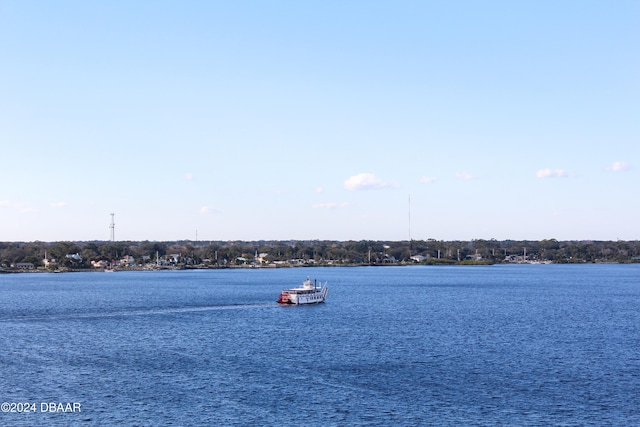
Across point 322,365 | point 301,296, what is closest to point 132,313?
point 301,296

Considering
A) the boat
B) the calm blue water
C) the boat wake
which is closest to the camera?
the calm blue water

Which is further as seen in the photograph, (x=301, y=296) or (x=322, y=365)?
(x=301, y=296)

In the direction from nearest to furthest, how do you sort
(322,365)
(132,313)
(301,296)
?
(322,365) → (132,313) → (301,296)

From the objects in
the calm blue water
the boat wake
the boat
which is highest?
the boat

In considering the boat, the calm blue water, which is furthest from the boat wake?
the boat

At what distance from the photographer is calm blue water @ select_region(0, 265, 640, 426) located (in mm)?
49250

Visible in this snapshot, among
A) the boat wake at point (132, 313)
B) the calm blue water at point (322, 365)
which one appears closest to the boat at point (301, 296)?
the boat wake at point (132, 313)

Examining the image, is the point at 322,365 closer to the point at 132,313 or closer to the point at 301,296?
the point at 132,313

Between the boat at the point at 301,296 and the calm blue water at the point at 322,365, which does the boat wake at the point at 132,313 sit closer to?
the calm blue water at the point at 322,365

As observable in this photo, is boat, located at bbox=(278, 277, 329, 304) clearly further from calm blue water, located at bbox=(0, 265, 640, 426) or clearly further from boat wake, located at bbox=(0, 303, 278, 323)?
calm blue water, located at bbox=(0, 265, 640, 426)

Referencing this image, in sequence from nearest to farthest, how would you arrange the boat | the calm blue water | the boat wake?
the calm blue water < the boat wake < the boat

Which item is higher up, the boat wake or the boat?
the boat

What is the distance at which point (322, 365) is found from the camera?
6594 cm

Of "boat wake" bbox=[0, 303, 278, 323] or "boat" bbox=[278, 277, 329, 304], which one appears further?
"boat" bbox=[278, 277, 329, 304]
